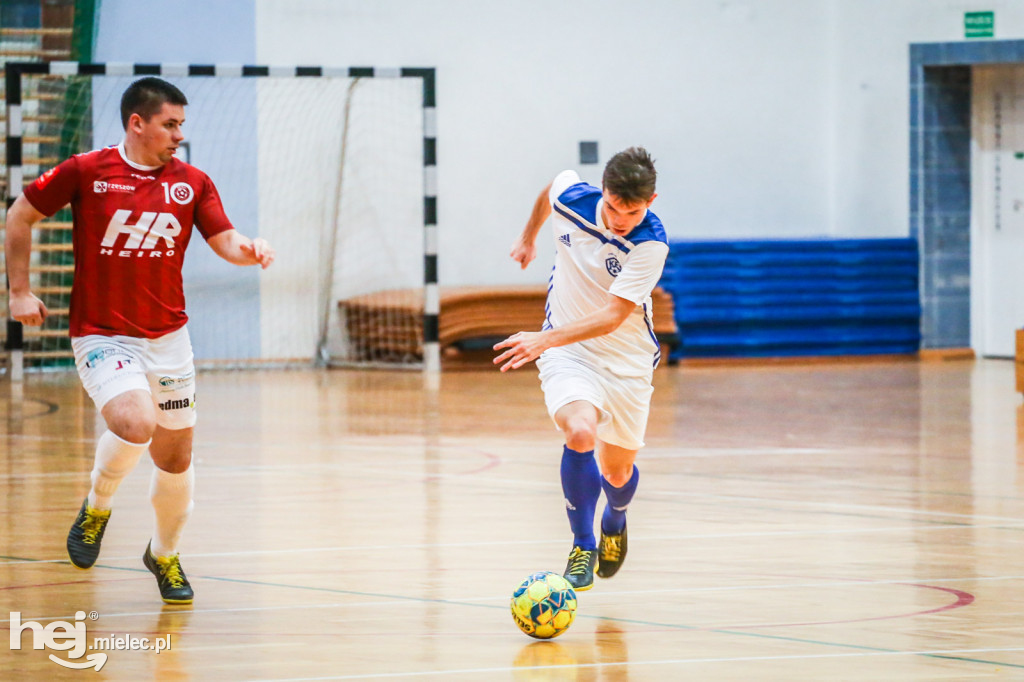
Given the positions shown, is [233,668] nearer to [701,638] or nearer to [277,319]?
[701,638]

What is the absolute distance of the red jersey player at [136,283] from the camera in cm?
500

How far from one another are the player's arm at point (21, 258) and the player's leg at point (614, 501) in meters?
2.20

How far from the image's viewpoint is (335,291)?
16.5 metres

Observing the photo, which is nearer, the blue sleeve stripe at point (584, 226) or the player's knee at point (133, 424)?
the player's knee at point (133, 424)

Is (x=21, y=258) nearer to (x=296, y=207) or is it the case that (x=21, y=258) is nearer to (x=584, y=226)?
(x=584, y=226)

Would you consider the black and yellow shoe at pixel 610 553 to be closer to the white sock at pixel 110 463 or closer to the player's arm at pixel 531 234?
the player's arm at pixel 531 234

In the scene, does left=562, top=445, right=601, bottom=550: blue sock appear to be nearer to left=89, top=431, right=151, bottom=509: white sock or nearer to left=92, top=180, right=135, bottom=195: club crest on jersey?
left=89, top=431, right=151, bottom=509: white sock

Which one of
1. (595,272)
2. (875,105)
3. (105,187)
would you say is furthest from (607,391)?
(875,105)

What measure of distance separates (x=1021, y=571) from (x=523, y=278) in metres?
12.3

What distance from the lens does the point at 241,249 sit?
16.9 ft

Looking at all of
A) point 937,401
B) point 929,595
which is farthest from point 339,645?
point 937,401

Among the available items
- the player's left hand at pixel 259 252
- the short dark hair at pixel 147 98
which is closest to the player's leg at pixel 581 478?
the player's left hand at pixel 259 252

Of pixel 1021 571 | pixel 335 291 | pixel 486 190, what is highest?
pixel 486 190

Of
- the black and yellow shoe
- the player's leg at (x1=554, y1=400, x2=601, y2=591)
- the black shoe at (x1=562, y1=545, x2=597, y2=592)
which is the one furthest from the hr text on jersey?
the black and yellow shoe
